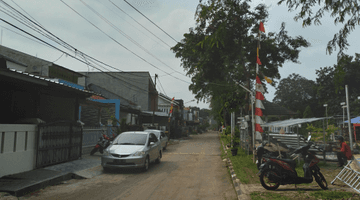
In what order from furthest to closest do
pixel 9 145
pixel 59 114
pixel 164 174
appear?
pixel 59 114, pixel 164 174, pixel 9 145

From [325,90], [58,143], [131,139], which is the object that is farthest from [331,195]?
[325,90]

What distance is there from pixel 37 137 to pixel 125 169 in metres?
3.54

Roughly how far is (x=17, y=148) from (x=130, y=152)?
12.2 ft

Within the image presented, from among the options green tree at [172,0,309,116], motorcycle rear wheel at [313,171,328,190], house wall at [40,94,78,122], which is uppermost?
green tree at [172,0,309,116]

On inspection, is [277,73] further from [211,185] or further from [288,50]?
[211,185]

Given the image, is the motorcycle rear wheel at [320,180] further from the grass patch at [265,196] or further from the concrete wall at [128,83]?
the concrete wall at [128,83]

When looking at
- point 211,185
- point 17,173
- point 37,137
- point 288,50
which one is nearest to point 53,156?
point 37,137

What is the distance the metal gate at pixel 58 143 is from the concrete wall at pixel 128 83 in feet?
88.5

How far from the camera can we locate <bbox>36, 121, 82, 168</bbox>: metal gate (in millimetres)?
9297

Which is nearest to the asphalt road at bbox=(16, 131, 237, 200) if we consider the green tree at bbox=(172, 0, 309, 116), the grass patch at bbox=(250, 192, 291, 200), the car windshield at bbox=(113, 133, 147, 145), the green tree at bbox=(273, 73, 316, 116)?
the grass patch at bbox=(250, 192, 291, 200)

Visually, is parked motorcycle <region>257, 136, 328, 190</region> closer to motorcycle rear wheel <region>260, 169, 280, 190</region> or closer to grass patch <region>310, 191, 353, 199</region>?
motorcycle rear wheel <region>260, 169, 280, 190</region>

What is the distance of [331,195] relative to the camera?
5922mm

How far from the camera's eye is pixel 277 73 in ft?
70.7

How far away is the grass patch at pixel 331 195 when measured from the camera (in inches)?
231
